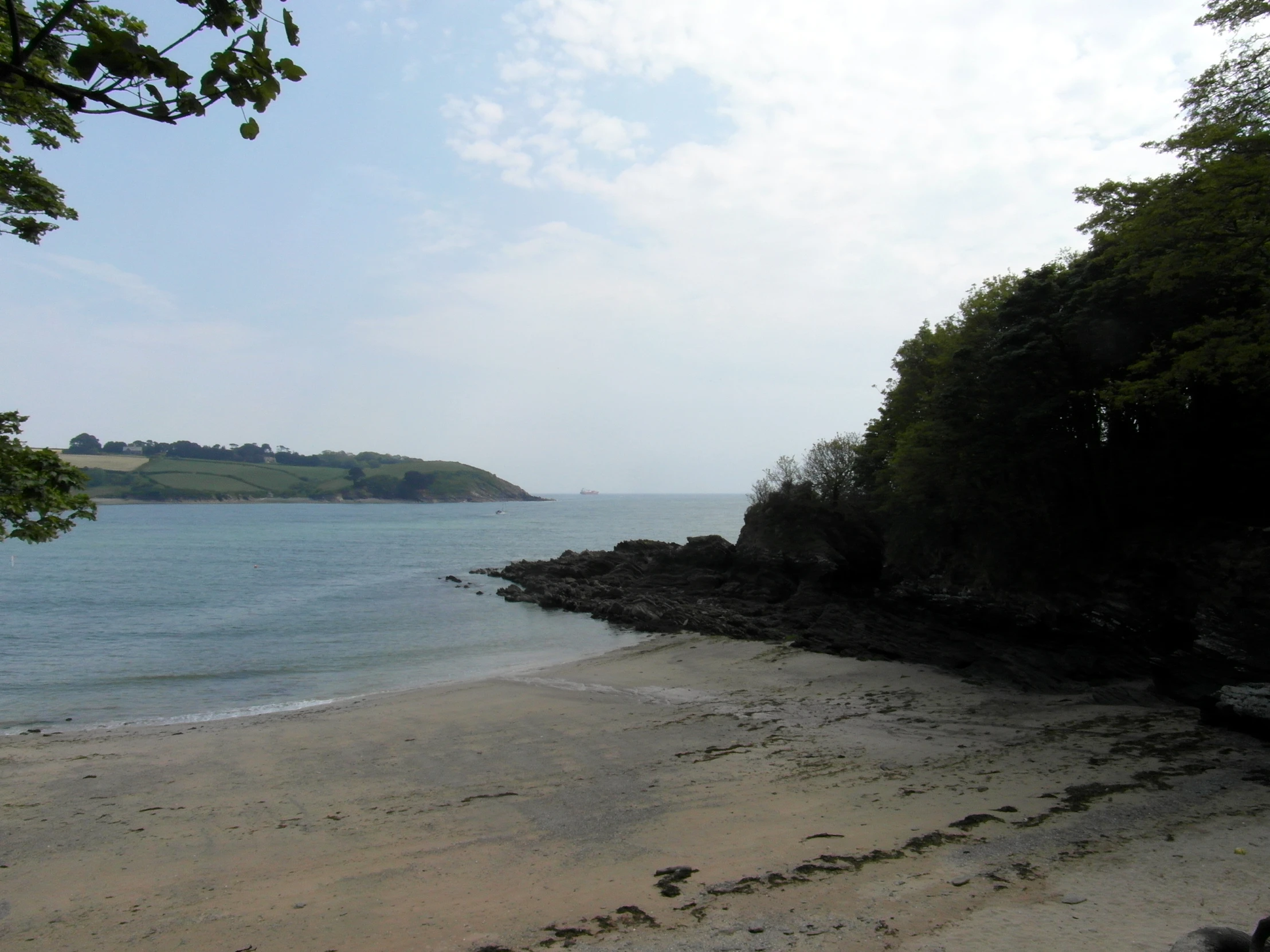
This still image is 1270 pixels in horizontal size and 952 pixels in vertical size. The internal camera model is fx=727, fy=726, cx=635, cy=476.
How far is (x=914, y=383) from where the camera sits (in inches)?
1330

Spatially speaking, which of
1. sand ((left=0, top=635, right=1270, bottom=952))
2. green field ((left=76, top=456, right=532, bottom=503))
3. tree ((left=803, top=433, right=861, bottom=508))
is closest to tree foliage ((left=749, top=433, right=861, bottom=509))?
tree ((left=803, top=433, right=861, bottom=508))

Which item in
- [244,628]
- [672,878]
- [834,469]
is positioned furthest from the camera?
[834,469]

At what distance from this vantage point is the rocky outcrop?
16.5 meters

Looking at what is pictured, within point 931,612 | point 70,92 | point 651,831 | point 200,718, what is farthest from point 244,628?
point 70,92

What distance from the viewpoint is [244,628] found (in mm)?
30547

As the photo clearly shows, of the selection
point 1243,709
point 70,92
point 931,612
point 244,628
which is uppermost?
point 70,92

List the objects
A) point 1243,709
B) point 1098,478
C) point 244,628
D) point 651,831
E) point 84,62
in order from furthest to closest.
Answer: point 244,628 < point 1098,478 < point 1243,709 < point 651,831 < point 84,62

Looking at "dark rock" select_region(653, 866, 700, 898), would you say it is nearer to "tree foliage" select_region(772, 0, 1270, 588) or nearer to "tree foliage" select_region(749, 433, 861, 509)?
"tree foliage" select_region(772, 0, 1270, 588)

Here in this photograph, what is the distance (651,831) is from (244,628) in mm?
27850

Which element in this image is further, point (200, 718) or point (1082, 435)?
point (1082, 435)

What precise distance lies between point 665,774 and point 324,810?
4721 mm

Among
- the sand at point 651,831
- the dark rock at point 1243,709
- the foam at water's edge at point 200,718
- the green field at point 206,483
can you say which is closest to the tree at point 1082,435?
the dark rock at point 1243,709

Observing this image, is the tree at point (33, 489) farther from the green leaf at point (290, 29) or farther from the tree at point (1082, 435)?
the tree at point (1082, 435)

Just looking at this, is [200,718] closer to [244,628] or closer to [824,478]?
[244,628]
